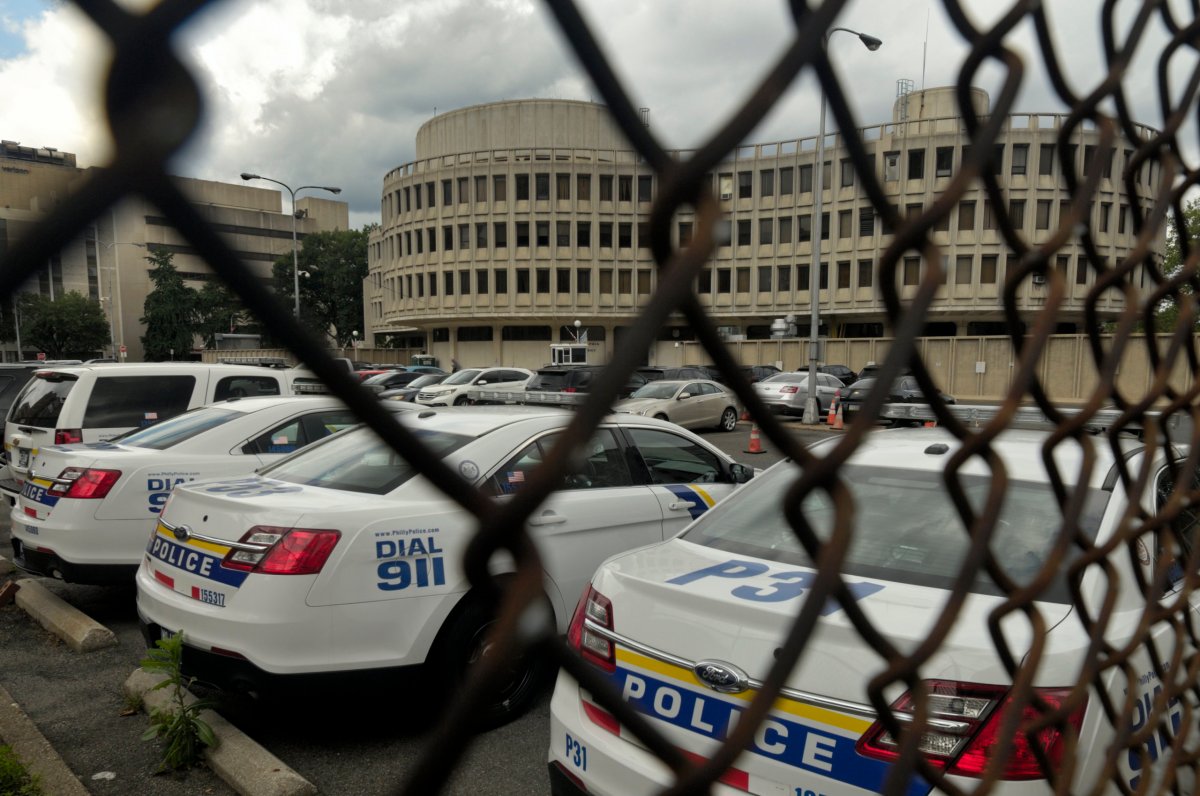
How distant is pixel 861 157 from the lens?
0.75 metres

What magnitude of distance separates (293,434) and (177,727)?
10.7ft

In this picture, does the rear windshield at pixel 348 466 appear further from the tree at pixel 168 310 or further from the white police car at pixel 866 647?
the tree at pixel 168 310

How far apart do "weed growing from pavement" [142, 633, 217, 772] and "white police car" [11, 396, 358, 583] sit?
224 centimetres

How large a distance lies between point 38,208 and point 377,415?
188 millimetres

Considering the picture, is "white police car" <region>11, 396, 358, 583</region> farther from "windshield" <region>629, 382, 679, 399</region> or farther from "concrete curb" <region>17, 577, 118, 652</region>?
"windshield" <region>629, 382, 679, 399</region>

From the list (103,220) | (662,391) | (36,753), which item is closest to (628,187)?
(103,220)

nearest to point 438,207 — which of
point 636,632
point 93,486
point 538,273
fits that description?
point 538,273

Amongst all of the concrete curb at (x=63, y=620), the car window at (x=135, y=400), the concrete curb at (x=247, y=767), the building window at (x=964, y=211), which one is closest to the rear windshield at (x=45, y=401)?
the car window at (x=135, y=400)

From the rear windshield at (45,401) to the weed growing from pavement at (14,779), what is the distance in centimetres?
538

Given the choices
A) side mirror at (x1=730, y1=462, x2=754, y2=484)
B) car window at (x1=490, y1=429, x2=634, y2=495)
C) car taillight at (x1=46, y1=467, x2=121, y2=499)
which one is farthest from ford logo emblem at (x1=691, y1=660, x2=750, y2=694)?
car taillight at (x1=46, y1=467, x2=121, y2=499)

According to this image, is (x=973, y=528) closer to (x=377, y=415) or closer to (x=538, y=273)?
(x=377, y=415)

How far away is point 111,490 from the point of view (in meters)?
5.51

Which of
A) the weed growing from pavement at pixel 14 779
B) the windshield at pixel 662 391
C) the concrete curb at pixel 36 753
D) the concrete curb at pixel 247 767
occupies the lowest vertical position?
the concrete curb at pixel 36 753

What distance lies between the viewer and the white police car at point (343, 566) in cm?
364
